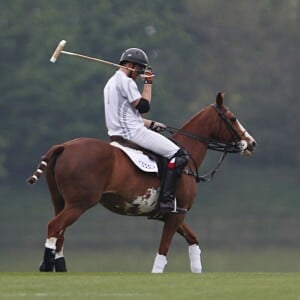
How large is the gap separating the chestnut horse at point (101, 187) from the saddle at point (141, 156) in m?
0.07

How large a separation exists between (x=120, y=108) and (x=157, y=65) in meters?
51.1

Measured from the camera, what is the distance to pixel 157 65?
69.2 m

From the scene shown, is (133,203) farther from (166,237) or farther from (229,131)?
(229,131)

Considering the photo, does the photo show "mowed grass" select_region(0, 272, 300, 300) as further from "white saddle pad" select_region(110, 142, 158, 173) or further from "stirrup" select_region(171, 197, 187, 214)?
"stirrup" select_region(171, 197, 187, 214)

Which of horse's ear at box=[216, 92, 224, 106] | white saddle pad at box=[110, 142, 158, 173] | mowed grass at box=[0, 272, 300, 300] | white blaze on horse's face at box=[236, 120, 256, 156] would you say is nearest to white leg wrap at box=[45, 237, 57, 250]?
mowed grass at box=[0, 272, 300, 300]

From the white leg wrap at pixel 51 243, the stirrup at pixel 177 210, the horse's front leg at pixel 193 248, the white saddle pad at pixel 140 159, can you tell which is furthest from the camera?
the horse's front leg at pixel 193 248

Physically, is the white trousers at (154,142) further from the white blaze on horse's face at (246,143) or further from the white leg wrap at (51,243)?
the white blaze on horse's face at (246,143)

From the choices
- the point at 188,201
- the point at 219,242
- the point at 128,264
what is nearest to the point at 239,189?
the point at 219,242

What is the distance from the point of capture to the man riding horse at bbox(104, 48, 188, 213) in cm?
1805

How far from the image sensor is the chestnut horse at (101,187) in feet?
57.3

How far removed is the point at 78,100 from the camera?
209ft

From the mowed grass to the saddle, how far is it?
2051 millimetres

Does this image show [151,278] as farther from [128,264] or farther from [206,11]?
[206,11]

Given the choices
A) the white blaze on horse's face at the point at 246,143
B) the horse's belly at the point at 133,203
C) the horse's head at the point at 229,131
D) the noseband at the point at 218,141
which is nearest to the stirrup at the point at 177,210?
the horse's belly at the point at 133,203
